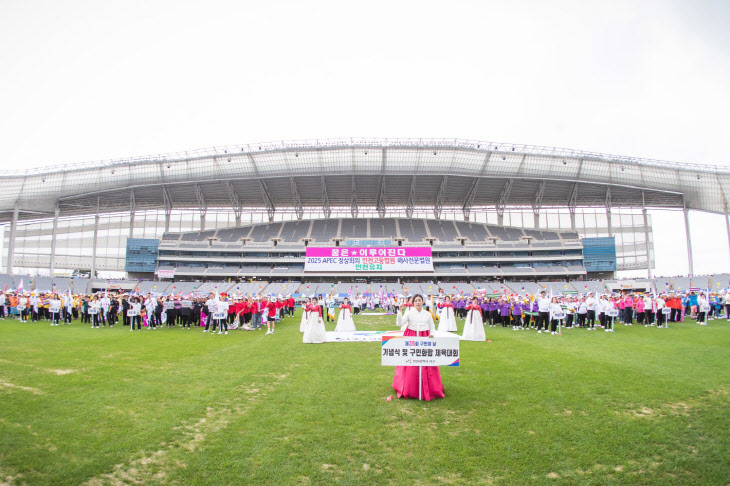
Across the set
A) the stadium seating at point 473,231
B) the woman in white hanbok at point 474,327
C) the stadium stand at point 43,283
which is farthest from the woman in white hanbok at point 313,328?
the stadium stand at point 43,283

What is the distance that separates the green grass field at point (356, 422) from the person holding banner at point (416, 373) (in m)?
0.36

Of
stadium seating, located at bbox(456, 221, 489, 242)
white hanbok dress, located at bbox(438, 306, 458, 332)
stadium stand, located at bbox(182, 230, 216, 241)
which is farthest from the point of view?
stadium stand, located at bbox(182, 230, 216, 241)

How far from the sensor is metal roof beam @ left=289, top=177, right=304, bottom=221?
56.8 m

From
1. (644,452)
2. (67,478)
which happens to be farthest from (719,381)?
(67,478)

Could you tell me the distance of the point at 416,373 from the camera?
23.9 ft

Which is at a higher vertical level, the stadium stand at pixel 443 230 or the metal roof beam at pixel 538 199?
the metal roof beam at pixel 538 199

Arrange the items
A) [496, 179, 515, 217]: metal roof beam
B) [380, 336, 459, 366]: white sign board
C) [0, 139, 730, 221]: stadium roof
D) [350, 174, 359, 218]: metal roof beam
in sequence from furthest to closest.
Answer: [350, 174, 359, 218]: metal roof beam → [496, 179, 515, 217]: metal roof beam → [0, 139, 730, 221]: stadium roof → [380, 336, 459, 366]: white sign board

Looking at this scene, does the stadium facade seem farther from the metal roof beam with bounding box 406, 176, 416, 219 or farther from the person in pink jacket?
the person in pink jacket

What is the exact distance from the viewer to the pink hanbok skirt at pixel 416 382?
281 inches

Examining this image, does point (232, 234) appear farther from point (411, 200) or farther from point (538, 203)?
point (538, 203)

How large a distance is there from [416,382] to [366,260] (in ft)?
164

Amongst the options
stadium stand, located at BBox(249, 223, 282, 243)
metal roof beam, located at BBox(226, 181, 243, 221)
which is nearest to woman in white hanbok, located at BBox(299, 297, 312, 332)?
metal roof beam, located at BBox(226, 181, 243, 221)

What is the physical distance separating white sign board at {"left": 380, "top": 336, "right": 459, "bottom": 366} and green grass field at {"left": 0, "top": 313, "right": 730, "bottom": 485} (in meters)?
0.72

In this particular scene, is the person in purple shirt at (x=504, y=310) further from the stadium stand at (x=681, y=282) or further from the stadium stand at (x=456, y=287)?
the stadium stand at (x=681, y=282)
